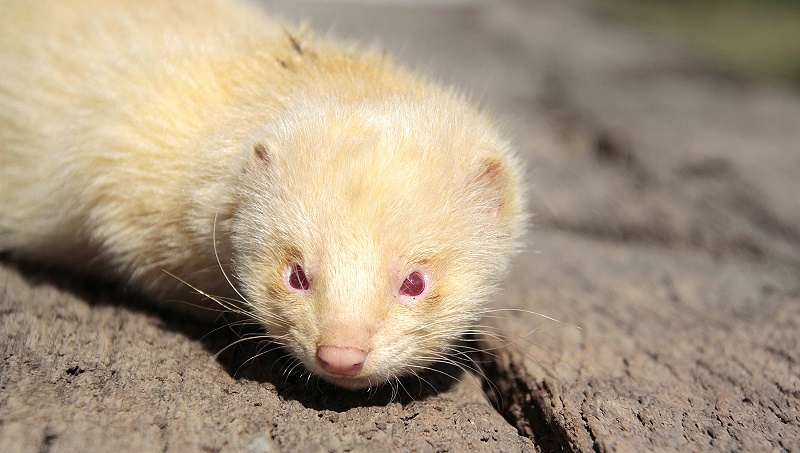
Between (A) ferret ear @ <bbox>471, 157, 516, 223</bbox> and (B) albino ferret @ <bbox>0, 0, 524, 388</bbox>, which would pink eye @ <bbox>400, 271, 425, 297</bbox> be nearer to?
(B) albino ferret @ <bbox>0, 0, 524, 388</bbox>

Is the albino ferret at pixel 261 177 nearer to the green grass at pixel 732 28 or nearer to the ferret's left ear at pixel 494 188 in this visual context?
the ferret's left ear at pixel 494 188

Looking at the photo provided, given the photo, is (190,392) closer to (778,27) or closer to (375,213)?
(375,213)

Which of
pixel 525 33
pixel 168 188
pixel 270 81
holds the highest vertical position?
pixel 270 81

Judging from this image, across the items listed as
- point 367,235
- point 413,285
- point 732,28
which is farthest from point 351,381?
point 732,28

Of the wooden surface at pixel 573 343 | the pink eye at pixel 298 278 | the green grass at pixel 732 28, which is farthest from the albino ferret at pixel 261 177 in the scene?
the green grass at pixel 732 28

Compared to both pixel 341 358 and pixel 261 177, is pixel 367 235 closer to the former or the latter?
pixel 341 358

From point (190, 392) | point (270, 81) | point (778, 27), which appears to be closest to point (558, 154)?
point (270, 81)
